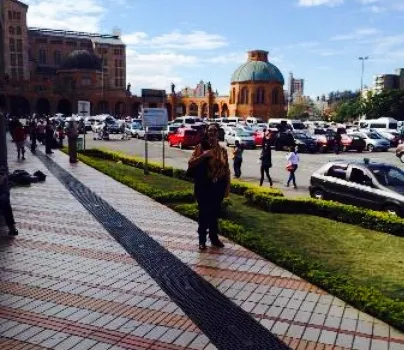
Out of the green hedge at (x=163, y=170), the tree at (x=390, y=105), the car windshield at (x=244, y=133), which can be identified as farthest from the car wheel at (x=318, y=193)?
the tree at (x=390, y=105)

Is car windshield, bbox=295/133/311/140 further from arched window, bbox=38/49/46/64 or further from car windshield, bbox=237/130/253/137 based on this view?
arched window, bbox=38/49/46/64

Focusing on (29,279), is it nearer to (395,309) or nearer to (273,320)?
(273,320)

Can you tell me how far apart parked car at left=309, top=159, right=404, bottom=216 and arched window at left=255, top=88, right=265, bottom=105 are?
78.4 metres

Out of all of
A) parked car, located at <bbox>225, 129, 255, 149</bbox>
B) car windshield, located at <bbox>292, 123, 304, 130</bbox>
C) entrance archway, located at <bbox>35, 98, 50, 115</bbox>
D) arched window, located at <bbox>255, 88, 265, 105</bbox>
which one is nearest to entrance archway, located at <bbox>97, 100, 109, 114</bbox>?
entrance archway, located at <bbox>35, 98, 50, 115</bbox>

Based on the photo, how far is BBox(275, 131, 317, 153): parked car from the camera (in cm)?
3334

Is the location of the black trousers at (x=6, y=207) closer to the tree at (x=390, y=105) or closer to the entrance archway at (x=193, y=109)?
the tree at (x=390, y=105)

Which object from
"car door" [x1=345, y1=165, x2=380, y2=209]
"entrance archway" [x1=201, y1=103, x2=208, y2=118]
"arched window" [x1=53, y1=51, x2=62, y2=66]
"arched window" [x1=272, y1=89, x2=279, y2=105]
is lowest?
"car door" [x1=345, y1=165, x2=380, y2=209]

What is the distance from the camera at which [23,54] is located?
89.7 metres

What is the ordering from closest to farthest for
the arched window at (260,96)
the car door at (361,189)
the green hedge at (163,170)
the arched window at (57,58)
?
1. the car door at (361,189)
2. the green hedge at (163,170)
3. the arched window at (260,96)
4. the arched window at (57,58)

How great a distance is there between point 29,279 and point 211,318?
2631 mm

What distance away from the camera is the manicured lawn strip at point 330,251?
607 centimetres

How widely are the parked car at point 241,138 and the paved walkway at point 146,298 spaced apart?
88.6 feet

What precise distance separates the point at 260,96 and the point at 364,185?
264ft

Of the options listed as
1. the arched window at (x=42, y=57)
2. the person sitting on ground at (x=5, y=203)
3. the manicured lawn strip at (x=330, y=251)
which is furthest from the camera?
the arched window at (x=42, y=57)
